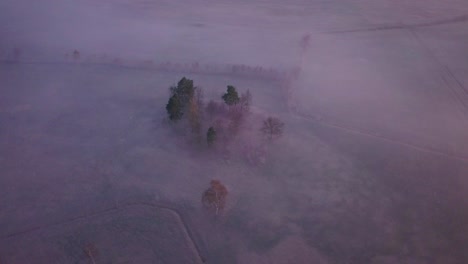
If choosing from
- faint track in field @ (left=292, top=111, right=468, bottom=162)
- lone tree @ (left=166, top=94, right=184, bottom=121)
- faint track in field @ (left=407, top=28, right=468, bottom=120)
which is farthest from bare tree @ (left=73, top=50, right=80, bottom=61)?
faint track in field @ (left=407, top=28, right=468, bottom=120)

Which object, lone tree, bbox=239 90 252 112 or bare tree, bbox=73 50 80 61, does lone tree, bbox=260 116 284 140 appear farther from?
bare tree, bbox=73 50 80 61

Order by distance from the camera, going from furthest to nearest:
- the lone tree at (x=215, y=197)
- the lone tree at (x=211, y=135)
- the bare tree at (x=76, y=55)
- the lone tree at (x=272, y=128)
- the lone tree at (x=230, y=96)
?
the bare tree at (x=76, y=55)
the lone tree at (x=230, y=96)
the lone tree at (x=272, y=128)
the lone tree at (x=211, y=135)
the lone tree at (x=215, y=197)

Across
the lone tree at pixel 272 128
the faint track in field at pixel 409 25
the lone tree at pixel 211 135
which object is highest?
the faint track in field at pixel 409 25

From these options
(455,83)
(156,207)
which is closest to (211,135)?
(156,207)

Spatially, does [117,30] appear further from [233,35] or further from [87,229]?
[87,229]

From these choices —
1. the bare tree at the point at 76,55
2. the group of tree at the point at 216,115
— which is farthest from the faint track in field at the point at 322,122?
the group of tree at the point at 216,115

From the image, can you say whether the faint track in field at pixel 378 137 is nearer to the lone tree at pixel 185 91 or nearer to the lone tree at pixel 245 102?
the lone tree at pixel 245 102
